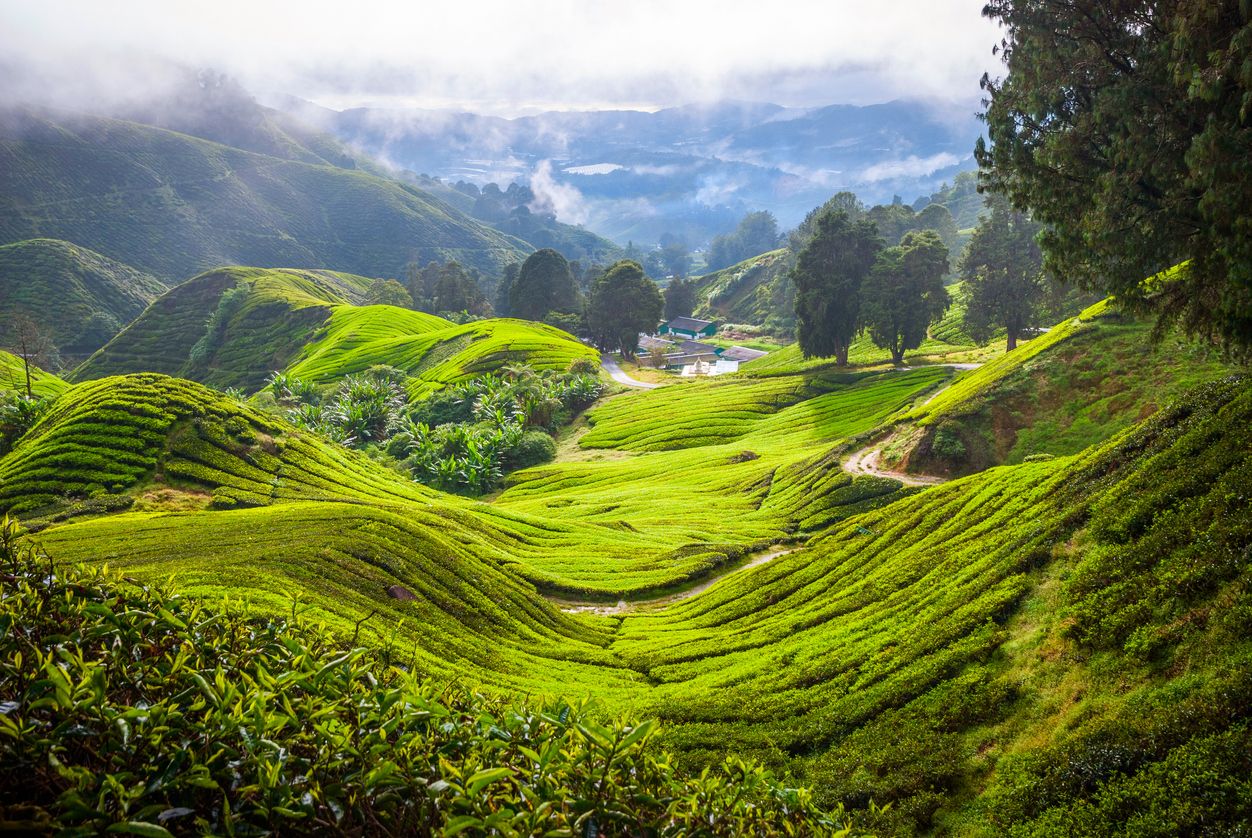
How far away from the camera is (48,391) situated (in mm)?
90875

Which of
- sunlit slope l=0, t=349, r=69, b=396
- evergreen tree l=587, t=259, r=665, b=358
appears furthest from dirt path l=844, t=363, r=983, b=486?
sunlit slope l=0, t=349, r=69, b=396

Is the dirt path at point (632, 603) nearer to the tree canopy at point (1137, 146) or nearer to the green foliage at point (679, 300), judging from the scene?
the tree canopy at point (1137, 146)

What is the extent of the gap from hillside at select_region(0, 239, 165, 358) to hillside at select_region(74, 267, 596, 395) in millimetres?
27911

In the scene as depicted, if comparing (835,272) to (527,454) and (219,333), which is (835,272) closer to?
(527,454)

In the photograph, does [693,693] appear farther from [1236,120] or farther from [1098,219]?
[1236,120]

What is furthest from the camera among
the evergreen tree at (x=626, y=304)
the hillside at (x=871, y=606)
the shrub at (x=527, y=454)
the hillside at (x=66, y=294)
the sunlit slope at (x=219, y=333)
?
the hillside at (x=66, y=294)

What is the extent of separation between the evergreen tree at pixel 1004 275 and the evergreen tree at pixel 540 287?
3510 inches

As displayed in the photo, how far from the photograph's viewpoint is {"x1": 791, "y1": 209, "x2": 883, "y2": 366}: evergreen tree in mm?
69000

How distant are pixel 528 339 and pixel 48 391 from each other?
65.1m

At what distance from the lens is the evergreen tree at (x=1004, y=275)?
63.4 metres

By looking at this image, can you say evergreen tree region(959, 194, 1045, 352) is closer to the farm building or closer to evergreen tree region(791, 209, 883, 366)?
evergreen tree region(791, 209, 883, 366)

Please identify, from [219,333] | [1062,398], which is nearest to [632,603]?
[1062,398]

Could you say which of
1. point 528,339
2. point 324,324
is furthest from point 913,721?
point 324,324

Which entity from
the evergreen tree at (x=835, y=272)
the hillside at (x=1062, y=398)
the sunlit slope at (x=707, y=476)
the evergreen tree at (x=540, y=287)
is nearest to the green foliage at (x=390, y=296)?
the evergreen tree at (x=540, y=287)
